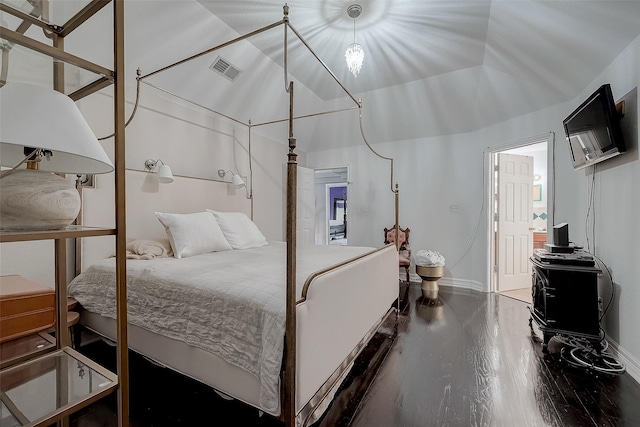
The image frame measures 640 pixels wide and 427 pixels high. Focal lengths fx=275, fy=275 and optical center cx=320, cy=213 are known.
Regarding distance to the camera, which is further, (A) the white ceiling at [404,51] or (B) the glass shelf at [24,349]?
(A) the white ceiling at [404,51]

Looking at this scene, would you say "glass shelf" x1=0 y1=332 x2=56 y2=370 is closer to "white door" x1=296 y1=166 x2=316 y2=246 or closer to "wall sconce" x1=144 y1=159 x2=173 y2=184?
"wall sconce" x1=144 y1=159 x2=173 y2=184

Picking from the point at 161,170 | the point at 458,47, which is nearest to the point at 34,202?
the point at 161,170

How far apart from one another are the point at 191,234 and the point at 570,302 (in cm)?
335

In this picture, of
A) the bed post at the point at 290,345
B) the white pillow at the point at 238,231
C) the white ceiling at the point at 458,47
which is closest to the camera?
the bed post at the point at 290,345

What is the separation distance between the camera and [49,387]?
0.86 m

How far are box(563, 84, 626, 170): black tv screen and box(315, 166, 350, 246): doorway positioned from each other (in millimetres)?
4530

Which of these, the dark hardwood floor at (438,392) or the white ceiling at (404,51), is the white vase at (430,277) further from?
the white ceiling at (404,51)

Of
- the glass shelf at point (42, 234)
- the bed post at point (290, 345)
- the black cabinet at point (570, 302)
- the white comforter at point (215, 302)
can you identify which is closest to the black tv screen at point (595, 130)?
the black cabinet at point (570, 302)

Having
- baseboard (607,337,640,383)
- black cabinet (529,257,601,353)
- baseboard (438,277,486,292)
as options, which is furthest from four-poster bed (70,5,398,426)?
baseboard (438,277,486,292)

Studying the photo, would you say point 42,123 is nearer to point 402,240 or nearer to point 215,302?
point 215,302

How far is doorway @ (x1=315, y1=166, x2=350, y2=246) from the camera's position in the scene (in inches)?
312

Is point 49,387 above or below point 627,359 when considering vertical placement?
above

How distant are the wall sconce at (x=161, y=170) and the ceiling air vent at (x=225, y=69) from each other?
3.98 ft

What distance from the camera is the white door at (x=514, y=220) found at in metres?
4.06
